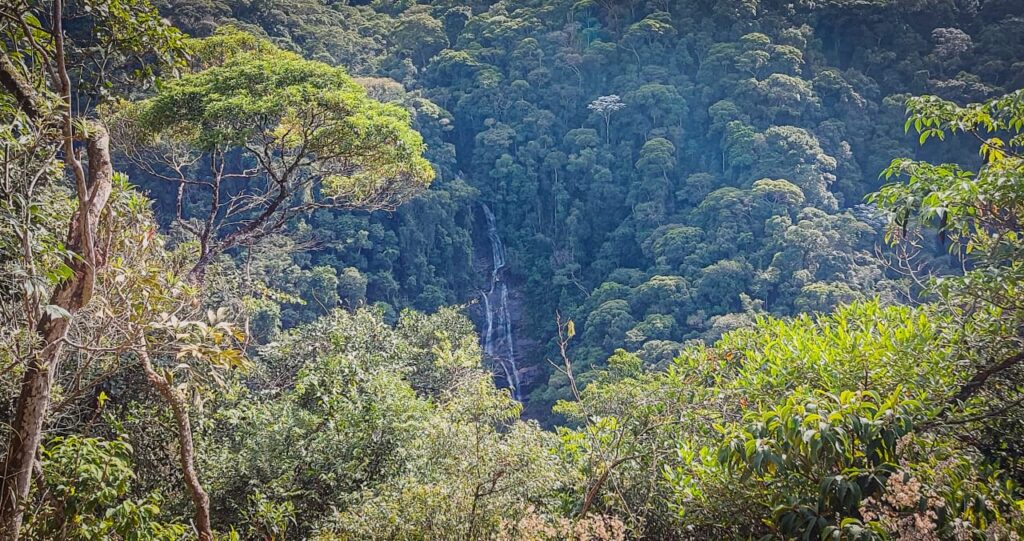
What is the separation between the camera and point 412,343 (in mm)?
11008

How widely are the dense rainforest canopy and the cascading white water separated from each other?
0.33 meters

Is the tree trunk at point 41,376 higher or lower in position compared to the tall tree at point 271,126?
lower

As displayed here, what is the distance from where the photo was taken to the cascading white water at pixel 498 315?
22.4 m

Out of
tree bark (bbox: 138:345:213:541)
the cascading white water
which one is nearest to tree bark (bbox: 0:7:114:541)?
tree bark (bbox: 138:345:213:541)

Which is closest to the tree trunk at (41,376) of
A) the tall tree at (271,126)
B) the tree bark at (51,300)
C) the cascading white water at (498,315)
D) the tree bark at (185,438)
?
the tree bark at (51,300)

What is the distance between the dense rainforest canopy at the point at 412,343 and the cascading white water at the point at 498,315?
0.33m

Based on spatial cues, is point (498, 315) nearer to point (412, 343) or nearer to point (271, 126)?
point (412, 343)


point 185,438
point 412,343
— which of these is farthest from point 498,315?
point 185,438

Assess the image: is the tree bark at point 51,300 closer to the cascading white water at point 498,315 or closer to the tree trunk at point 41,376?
the tree trunk at point 41,376

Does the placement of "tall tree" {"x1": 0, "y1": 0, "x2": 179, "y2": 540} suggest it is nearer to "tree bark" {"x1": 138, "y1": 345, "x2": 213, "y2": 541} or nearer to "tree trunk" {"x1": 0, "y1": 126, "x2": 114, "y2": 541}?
"tree trunk" {"x1": 0, "y1": 126, "x2": 114, "y2": 541}

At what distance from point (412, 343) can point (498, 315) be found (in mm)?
13693

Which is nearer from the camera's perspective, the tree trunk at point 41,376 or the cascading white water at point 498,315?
the tree trunk at point 41,376

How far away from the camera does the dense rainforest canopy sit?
2.51 metres

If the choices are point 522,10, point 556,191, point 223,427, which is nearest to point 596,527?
point 223,427
